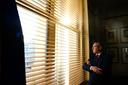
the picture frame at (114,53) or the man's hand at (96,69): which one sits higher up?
the picture frame at (114,53)

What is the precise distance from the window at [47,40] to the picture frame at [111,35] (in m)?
1.20

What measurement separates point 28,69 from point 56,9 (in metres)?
0.78

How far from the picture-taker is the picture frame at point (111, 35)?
3.05 m

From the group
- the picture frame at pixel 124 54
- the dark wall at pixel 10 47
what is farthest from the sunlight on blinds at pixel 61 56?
the picture frame at pixel 124 54

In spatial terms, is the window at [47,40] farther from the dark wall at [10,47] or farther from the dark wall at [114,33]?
the dark wall at [114,33]

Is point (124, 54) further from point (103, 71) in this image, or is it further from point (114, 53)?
point (103, 71)

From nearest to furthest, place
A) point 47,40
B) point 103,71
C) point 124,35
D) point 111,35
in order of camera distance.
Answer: point 47,40, point 103,71, point 124,35, point 111,35

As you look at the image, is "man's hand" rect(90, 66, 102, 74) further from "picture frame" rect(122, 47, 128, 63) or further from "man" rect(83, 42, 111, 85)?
"picture frame" rect(122, 47, 128, 63)

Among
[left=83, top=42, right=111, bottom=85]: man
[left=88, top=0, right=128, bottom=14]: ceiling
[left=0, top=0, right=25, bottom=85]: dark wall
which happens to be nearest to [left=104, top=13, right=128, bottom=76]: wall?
[left=88, top=0, right=128, bottom=14]: ceiling

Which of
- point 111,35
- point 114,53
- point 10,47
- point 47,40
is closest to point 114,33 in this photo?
point 111,35

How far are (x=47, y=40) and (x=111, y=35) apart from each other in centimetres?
200

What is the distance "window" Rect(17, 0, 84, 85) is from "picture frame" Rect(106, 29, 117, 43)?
120cm

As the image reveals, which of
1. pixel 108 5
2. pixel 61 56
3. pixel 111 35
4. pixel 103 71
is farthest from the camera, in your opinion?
pixel 108 5

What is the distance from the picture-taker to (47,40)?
4.69 feet
